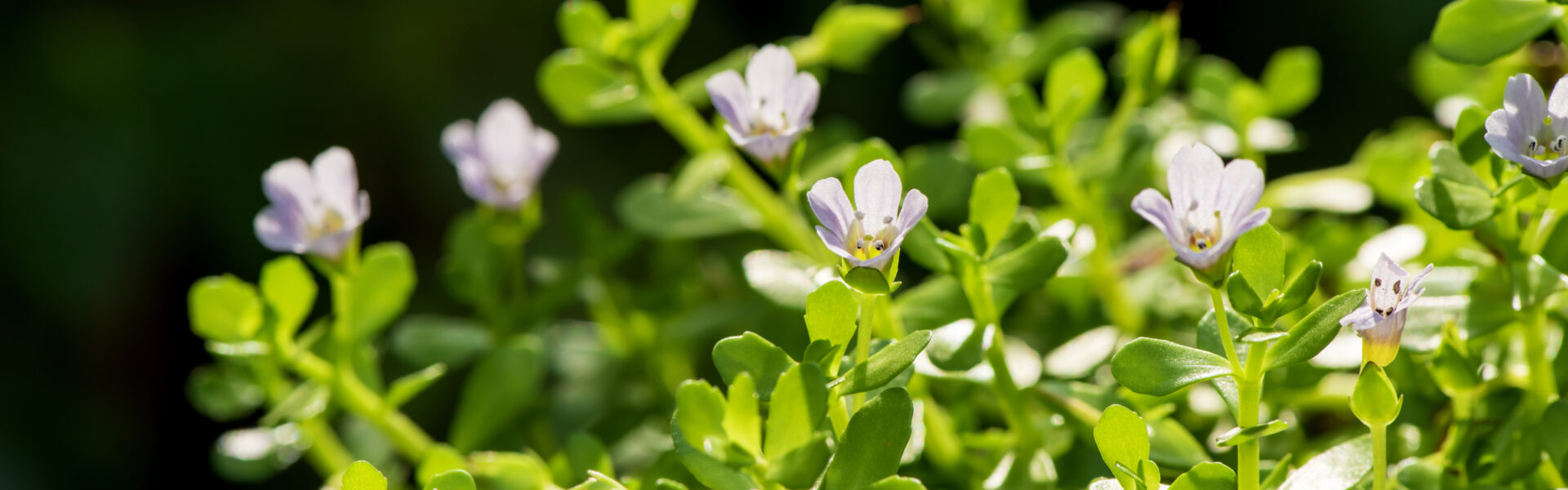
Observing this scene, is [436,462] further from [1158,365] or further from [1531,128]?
[1531,128]

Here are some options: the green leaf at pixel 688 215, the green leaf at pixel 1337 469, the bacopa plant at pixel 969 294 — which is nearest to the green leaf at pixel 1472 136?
the bacopa plant at pixel 969 294

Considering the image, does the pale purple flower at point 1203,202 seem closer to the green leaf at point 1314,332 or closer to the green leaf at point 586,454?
the green leaf at point 1314,332

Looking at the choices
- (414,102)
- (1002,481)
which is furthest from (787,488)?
(414,102)

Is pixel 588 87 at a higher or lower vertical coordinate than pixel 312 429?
higher

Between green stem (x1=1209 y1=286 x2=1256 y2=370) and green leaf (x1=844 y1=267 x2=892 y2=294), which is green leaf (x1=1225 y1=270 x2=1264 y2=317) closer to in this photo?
green stem (x1=1209 y1=286 x2=1256 y2=370)

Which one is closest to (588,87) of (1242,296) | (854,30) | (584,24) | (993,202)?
(584,24)

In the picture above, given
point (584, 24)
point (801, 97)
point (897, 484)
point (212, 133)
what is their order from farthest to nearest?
point (212, 133)
point (584, 24)
point (801, 97)
point (897, 484)

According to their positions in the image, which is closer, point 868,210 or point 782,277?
point 868,210
